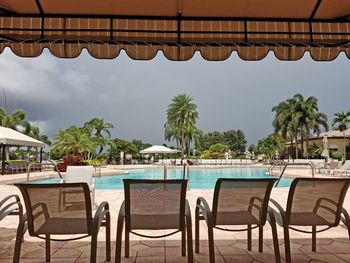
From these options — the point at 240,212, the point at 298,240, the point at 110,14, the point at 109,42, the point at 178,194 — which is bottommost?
the point at 298,240

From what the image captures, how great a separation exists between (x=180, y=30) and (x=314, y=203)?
2744 millimetres

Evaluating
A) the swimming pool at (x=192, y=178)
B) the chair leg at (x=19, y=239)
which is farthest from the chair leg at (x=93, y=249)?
the swimming pool at (x=192, y=178)

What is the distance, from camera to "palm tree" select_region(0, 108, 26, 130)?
35.8 meters

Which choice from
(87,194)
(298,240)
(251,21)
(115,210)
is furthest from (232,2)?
(115,210)

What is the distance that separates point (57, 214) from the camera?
2.98 m

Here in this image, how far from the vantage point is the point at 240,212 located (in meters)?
3.21

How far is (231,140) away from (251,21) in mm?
81179

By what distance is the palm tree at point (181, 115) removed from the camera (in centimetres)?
4628

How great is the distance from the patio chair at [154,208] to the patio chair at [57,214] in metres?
0.28

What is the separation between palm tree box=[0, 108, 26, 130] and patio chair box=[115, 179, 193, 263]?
1472 inches

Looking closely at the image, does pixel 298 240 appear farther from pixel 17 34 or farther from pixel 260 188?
pixel 17 34

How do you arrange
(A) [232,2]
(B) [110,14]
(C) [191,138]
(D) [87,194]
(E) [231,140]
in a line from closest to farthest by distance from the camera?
(D) [87,194]
(A) [232,2]
(B) [110,14]
(C) [191,138]
(E) [231,140]

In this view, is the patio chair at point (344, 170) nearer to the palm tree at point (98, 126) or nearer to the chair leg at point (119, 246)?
the chair leg at point (119, 246)

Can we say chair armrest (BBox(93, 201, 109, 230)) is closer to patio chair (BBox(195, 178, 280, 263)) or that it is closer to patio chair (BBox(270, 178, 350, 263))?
patio chair (BBox(195, 178, 280, 263))
